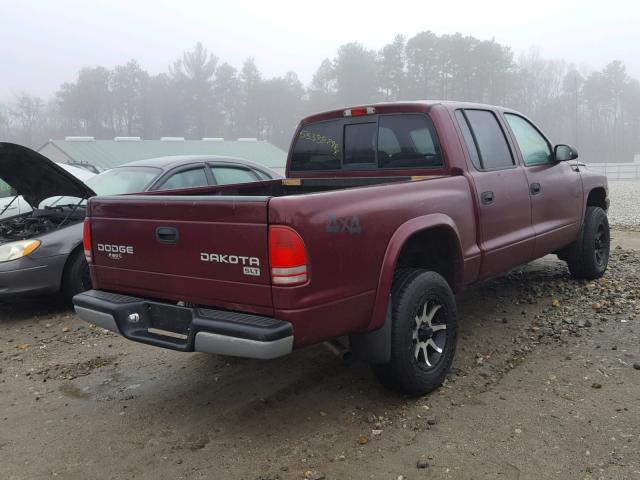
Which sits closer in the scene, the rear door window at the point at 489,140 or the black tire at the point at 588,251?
the rear door window at the point at 489,140

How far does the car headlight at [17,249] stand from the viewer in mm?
5789

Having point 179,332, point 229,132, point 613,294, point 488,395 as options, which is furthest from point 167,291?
point 229,132

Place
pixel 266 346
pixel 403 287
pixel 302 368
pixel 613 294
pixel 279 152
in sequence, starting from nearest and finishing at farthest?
pixel 266 346 < pixel 403 287 < pixel 302 368 < pixel 613 294 < pixel 279 152

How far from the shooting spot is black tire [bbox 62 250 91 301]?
6.05 meters

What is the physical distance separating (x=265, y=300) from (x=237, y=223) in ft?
1.41

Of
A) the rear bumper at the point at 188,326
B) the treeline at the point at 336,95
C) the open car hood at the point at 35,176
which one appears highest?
the treeline at the point at 336,95

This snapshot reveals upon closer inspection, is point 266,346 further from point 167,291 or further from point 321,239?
point 167,291

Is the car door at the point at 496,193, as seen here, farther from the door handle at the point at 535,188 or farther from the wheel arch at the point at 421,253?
the wheel arch at the point at 421,253

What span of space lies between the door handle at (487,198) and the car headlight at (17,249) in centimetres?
428

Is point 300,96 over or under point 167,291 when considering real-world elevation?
over

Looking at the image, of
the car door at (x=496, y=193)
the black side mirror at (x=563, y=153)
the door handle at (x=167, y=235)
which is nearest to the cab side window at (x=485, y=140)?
the car door at (x=496, y=193)

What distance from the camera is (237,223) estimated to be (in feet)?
10.2

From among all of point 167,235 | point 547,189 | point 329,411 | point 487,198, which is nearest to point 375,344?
point 329,411

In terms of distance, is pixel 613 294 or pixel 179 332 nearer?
pixel 179 332
